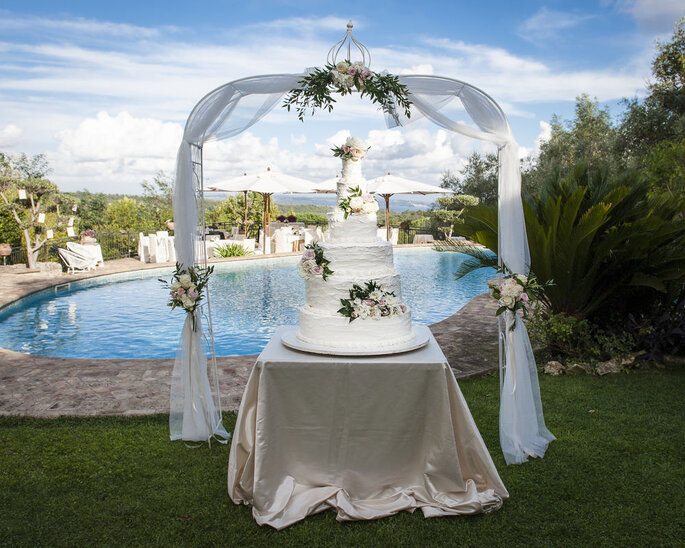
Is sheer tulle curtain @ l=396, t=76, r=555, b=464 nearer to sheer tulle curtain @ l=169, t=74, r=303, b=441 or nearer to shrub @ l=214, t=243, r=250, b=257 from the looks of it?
sheer tulle curtain @ l=169, t=74, r=303, b=441

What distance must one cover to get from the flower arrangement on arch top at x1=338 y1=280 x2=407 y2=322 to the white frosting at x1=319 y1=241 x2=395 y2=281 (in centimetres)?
13

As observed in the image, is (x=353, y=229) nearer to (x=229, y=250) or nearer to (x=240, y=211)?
(x=229, y=250)

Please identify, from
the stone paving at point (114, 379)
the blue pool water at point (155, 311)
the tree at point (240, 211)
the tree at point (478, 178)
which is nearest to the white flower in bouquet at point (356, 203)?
the stone paving at point (114, 379)

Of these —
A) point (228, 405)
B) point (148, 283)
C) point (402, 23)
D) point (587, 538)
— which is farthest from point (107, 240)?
point (587, 538)

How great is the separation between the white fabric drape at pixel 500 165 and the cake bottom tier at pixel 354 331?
996mm

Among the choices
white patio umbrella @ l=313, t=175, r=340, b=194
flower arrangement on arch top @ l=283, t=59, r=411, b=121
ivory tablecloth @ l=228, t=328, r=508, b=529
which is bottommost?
ivory tablecloth @ l=228, t=328, r=508, b=529

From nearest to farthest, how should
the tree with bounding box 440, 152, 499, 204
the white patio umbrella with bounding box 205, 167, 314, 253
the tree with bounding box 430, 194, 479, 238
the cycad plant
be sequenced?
the cycad plant
the white patio umbrella with bounding box 205, 167, 314, 253
the tree with bounding box 430, 194, 479, 238
the tree with bounding box 440, 152, 499, 204

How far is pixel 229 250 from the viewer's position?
58.2 ft

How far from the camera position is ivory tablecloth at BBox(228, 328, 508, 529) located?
3.27 meters

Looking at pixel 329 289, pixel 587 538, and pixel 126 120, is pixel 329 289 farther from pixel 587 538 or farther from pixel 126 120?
pixel 126 120

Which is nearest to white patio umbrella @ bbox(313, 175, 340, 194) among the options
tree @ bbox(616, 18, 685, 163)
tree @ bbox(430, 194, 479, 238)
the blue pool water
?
the blue pool water

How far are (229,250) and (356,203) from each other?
14.6 meters

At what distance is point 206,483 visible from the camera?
11.6 feet

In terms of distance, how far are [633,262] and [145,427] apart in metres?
5.49
